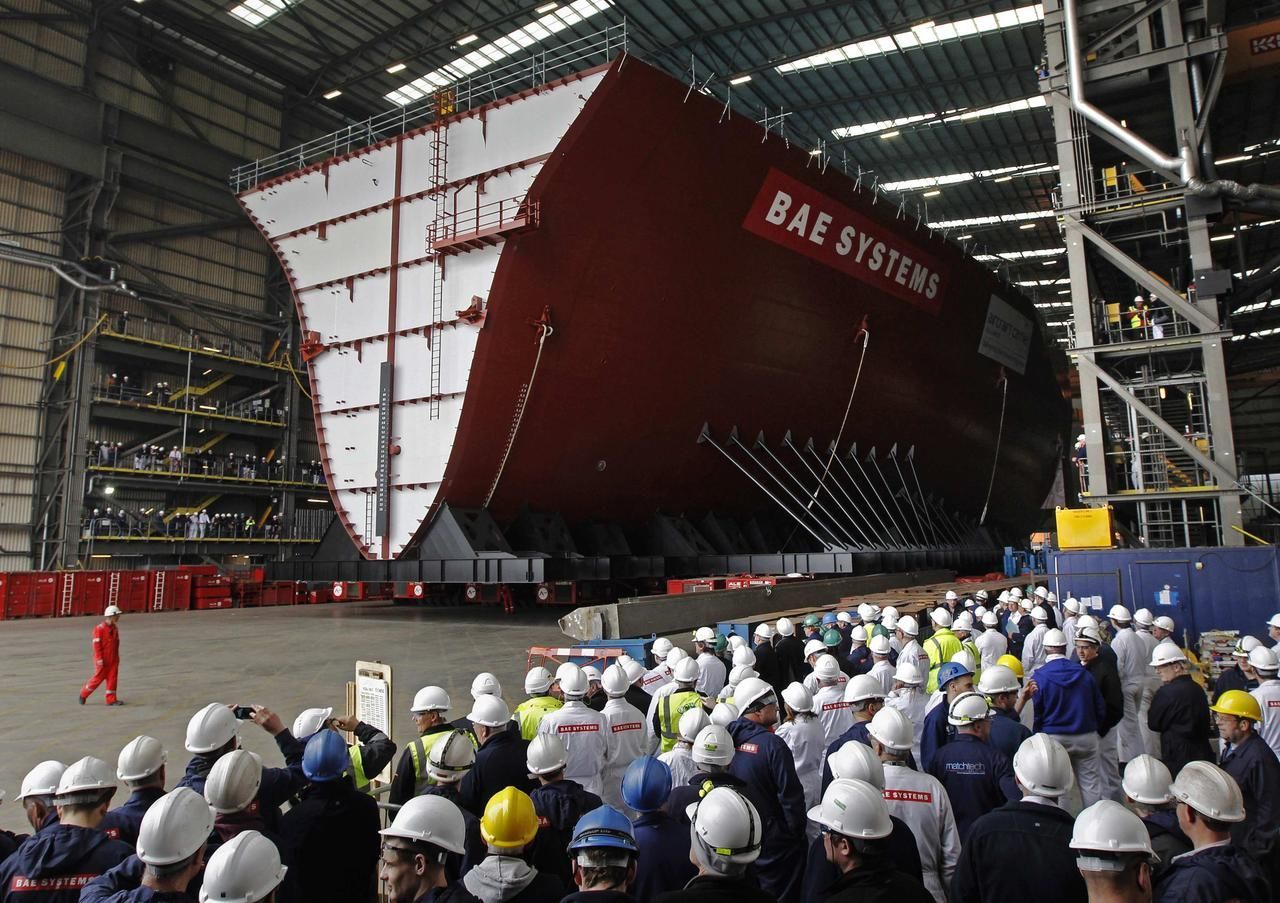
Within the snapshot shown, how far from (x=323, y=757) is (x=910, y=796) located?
2.67 meters

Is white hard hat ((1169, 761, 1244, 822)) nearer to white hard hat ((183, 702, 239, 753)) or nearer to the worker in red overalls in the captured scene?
white hard hat ((183, 702, 239, 753))

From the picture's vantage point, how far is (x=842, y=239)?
Result: 1891 cm

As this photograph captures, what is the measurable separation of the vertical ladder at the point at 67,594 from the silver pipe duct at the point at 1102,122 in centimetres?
2784

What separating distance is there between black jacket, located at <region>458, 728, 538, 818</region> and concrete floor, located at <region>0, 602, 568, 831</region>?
3170mm

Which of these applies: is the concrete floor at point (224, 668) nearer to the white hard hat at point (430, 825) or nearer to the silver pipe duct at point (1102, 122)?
the white hard hat at point (430, 825)

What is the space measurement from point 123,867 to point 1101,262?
18.5 meters

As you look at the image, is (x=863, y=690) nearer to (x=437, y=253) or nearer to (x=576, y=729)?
(x=576, y=729)

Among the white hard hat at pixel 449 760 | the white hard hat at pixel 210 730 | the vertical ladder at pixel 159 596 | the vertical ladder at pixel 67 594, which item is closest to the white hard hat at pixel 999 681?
the white hard hat at pixel 449 760

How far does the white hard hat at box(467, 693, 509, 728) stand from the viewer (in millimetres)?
4684

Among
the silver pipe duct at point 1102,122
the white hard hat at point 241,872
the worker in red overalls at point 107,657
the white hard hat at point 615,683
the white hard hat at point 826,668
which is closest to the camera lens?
the white hard hat at point 241,872

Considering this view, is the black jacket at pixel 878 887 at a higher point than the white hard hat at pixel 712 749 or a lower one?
lower

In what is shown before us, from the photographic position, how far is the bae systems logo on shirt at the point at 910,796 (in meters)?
3.83

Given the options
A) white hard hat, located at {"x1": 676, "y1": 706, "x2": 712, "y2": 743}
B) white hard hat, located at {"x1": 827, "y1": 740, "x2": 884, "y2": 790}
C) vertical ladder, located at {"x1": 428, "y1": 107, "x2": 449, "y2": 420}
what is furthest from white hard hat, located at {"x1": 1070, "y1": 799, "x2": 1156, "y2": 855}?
vertical ladder, located at {"x1": 428, "y1": 107, "x2": 449, "y2": 420}

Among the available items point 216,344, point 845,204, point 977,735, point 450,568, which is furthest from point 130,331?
point 977,735
